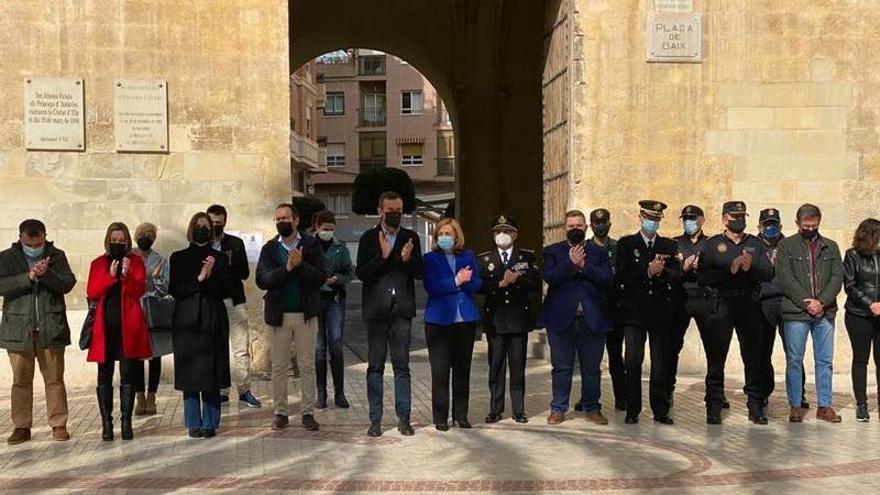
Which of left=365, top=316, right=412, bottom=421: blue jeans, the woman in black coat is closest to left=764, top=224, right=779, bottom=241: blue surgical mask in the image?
left=365, top=316, right=412, bottom=421: blue jeans

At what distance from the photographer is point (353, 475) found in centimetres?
712

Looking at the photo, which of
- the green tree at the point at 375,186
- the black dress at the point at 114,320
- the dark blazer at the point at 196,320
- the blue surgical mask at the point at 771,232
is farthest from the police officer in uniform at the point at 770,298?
the green tree at the point at 375,186

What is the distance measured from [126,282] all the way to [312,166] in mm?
50883

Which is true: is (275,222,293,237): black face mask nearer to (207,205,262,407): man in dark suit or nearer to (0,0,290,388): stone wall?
(207,205,262,407): man in dark suit

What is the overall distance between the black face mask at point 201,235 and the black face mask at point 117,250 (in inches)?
21.9

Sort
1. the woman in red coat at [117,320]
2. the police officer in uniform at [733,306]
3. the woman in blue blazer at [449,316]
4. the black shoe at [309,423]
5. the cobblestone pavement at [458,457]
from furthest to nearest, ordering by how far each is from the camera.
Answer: the police officer in uniform at [733,306], the woman in blue blazer at [449,316], the black shoe at [309,423], the woman in red coat at [117,320], the cobblestone pavement at [458,457]

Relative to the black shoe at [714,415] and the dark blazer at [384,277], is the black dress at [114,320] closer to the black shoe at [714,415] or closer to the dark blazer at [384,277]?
the dark blazer at [384,277]

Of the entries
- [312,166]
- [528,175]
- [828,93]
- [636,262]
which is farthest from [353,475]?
[312,166]

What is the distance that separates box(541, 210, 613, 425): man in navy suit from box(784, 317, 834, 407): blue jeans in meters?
1.58

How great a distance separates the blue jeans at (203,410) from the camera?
8.67 m

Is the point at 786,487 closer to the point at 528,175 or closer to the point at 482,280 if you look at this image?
the point at 482,280

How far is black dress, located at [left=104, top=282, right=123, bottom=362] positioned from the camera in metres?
8.62

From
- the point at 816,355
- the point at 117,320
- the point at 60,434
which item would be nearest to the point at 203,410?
the point at 117,320

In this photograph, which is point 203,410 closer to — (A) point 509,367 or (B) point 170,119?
(A) point 509,367
